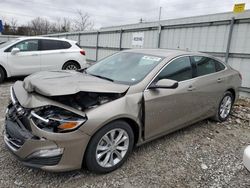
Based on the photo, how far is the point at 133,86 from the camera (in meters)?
2.73

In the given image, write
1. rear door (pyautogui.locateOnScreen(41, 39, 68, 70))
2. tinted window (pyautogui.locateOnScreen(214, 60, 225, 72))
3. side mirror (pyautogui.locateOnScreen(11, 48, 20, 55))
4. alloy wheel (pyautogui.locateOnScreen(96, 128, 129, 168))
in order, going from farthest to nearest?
rear door (pyautogui.locateOnScreen(41, 39, 68, 70)) → side mirror (pyautogui.locateOnScreen(11, 48, 20, 55)) → tinted window (pyautogui.locateOnScreen(214, 60, 225, 72)) → alloy wheel (pyautogui.locateOnScreen(96, 128, 129, 168))

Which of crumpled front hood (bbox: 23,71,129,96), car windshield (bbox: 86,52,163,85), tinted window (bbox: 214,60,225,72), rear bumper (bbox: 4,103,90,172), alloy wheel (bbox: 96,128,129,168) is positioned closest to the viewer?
rear bumper (bbox: 4,103,90,172)

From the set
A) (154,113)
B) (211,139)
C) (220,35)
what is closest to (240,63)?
(220,35)

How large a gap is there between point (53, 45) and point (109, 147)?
633cm

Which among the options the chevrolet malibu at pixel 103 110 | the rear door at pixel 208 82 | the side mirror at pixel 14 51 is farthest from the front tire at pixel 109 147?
the side mirror at pixel 14 51

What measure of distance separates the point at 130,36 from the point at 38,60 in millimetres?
4622

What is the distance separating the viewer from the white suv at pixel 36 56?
6.94 m

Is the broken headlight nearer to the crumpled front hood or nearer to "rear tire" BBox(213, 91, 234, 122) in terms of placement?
the crumpled front hood

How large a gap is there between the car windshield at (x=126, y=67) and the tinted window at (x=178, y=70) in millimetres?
180

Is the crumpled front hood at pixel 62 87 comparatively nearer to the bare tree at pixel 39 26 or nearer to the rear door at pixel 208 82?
the rear door at pixel 208 82

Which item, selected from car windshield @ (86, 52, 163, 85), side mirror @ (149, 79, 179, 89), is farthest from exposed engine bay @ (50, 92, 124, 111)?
side mirror @ (149, 79, 179, 89)

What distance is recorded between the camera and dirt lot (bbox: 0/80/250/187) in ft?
7.98

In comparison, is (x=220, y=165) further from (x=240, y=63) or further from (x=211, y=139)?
(x=240, y=63)

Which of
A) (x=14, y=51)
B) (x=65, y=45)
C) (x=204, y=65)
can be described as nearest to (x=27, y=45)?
(x=14, y=51)
